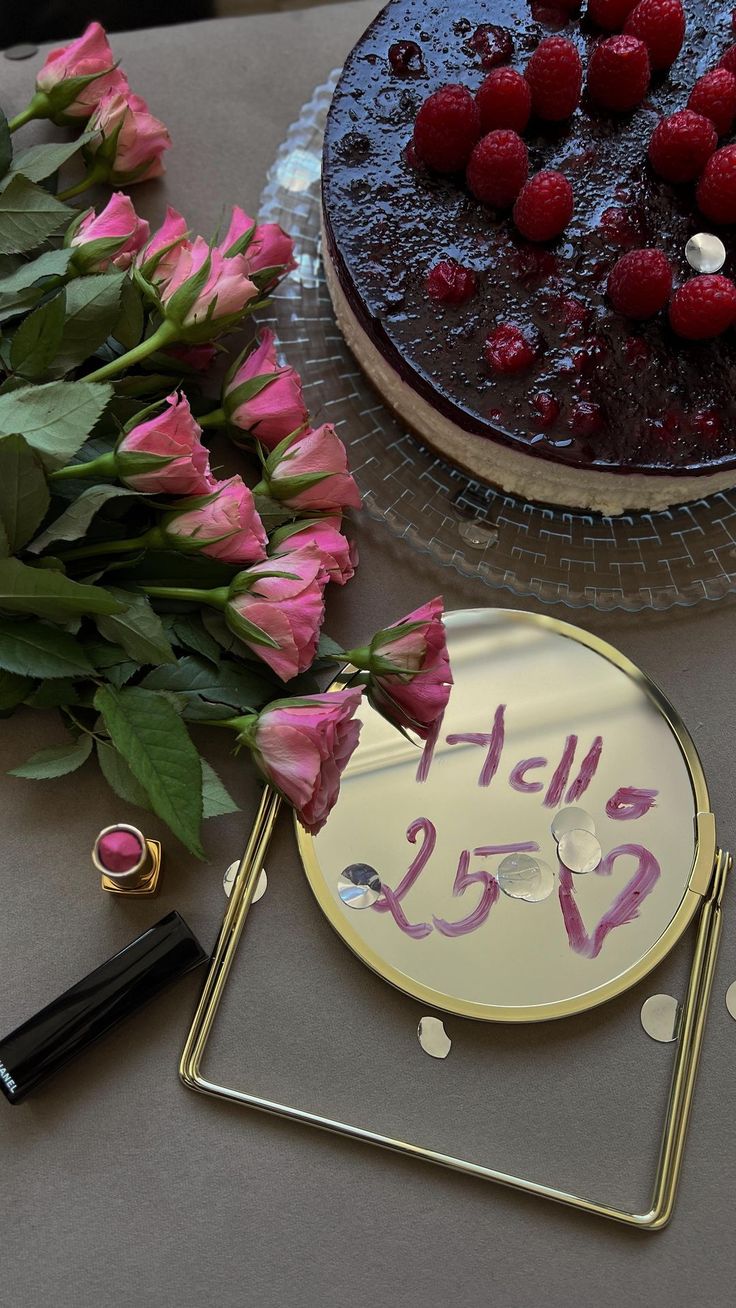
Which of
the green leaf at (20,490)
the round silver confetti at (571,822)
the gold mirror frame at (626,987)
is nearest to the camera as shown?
the green leaf at (20,490)

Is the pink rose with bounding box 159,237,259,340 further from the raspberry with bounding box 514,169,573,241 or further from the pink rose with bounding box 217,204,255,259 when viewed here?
the raspberry with bounding box 514,169,573,241

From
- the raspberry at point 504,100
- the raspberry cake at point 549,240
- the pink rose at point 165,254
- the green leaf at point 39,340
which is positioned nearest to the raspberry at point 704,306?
the raspberry cake at point 549,240

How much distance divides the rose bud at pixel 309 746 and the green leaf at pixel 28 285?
410 millimetres

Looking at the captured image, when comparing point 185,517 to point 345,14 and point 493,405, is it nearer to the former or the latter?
point 493,405

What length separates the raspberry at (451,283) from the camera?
3.41ft

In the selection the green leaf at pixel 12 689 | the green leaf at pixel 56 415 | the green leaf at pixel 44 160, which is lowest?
the green leaf at pixel 12 689

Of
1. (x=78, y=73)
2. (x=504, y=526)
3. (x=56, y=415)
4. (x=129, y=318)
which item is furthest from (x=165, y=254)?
(x=504, y=526)

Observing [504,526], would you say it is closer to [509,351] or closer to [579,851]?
[509,351]

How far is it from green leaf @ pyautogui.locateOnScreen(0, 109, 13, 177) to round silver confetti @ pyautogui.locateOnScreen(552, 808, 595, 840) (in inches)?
31.3

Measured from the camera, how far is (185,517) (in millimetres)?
851

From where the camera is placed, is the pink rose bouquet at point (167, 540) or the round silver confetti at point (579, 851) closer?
the pink rose bouquet at point (167, 540)

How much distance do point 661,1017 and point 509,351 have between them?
0.61 meters

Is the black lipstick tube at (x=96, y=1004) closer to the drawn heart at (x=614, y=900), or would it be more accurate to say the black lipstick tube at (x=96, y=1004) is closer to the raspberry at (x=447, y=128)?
the drawn heart at (x=614, y=900)

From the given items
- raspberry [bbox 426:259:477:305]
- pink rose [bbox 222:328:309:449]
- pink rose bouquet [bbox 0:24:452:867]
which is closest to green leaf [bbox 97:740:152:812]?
pink rose bouquet [bbox 0:24:452:867]
